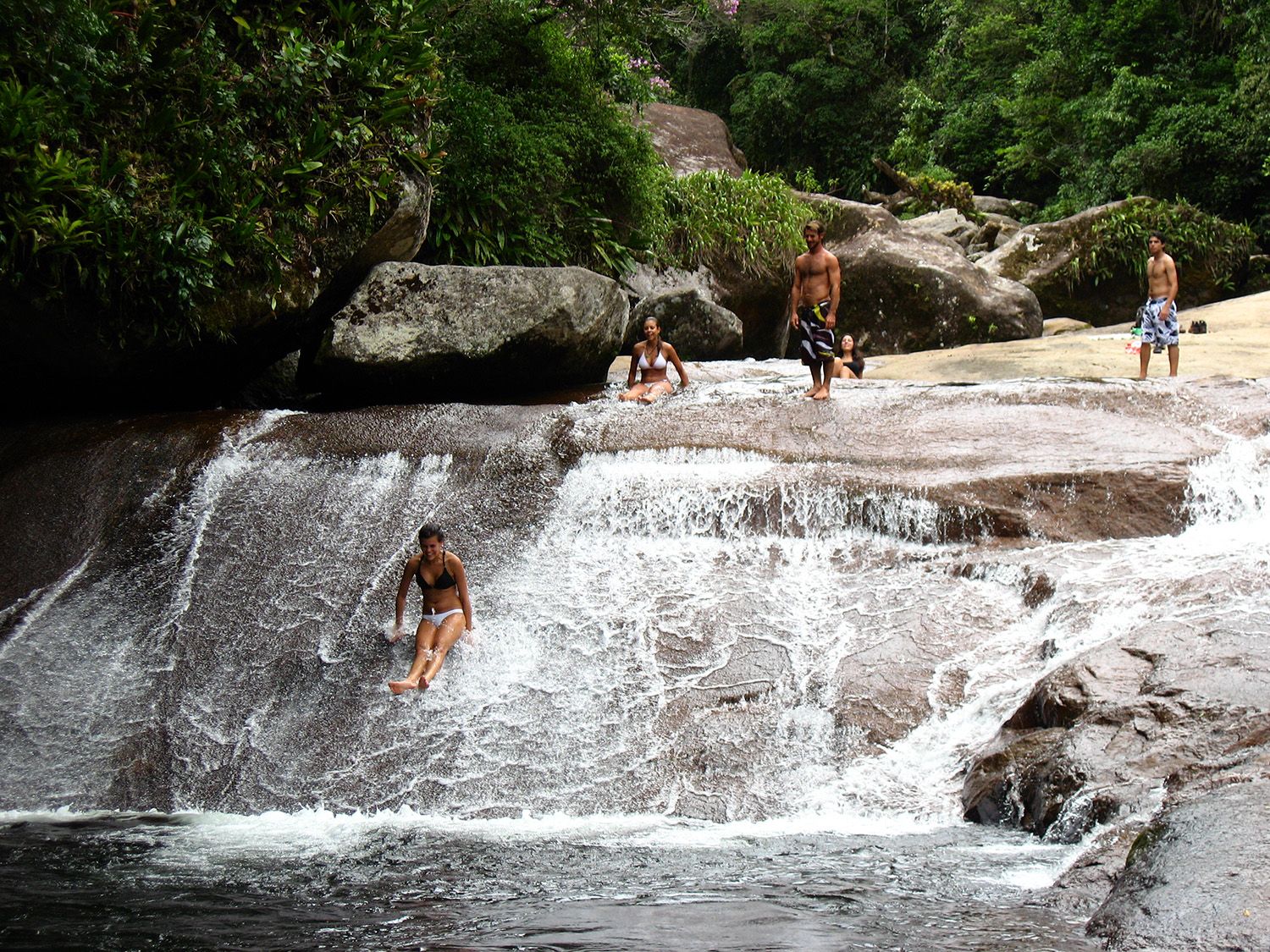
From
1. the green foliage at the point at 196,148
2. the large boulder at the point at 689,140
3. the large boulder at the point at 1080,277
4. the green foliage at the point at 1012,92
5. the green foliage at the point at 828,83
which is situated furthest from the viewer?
the green foliage at the point at 828,83

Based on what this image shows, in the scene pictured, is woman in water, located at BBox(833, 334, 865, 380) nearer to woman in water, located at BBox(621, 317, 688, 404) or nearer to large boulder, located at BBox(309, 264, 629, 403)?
woman in water, located at BBox(621, 317, 688, 404)

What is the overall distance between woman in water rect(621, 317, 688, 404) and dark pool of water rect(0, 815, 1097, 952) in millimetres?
5898

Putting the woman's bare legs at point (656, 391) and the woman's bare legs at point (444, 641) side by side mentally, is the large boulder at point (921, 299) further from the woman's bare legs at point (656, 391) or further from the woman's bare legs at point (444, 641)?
the woman's bare legs at point (444, 641)

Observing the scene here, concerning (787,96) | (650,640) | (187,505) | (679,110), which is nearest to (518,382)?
(187,505)

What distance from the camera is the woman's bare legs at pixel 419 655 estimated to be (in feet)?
20.7

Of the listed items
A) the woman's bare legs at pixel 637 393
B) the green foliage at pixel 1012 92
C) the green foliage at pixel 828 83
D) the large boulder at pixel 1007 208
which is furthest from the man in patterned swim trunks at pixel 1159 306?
the green foliage at pixel 828 83

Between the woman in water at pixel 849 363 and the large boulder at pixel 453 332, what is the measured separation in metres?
3.12

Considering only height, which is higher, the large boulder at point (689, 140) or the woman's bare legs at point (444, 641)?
the large boulder at point (689, 140)

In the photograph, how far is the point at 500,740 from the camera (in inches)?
236

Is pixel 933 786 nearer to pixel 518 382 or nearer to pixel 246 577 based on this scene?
pixel 246 577

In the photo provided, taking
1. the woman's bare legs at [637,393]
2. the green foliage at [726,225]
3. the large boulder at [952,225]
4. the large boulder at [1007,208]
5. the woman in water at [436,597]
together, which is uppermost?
the large boulder at [1007,208]

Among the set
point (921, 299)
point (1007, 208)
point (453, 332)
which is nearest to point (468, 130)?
point (453, 332)

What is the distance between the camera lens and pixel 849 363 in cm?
1295

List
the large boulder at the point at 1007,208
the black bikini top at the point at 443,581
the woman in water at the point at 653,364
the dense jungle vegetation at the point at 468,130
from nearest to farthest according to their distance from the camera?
1. the black bikini top at the point at 443,581
2. the dense jungle vegetation at the point at 468,130
3. the woman in water at the point at 653,364
4. the large boulder at the point at 1007,208
